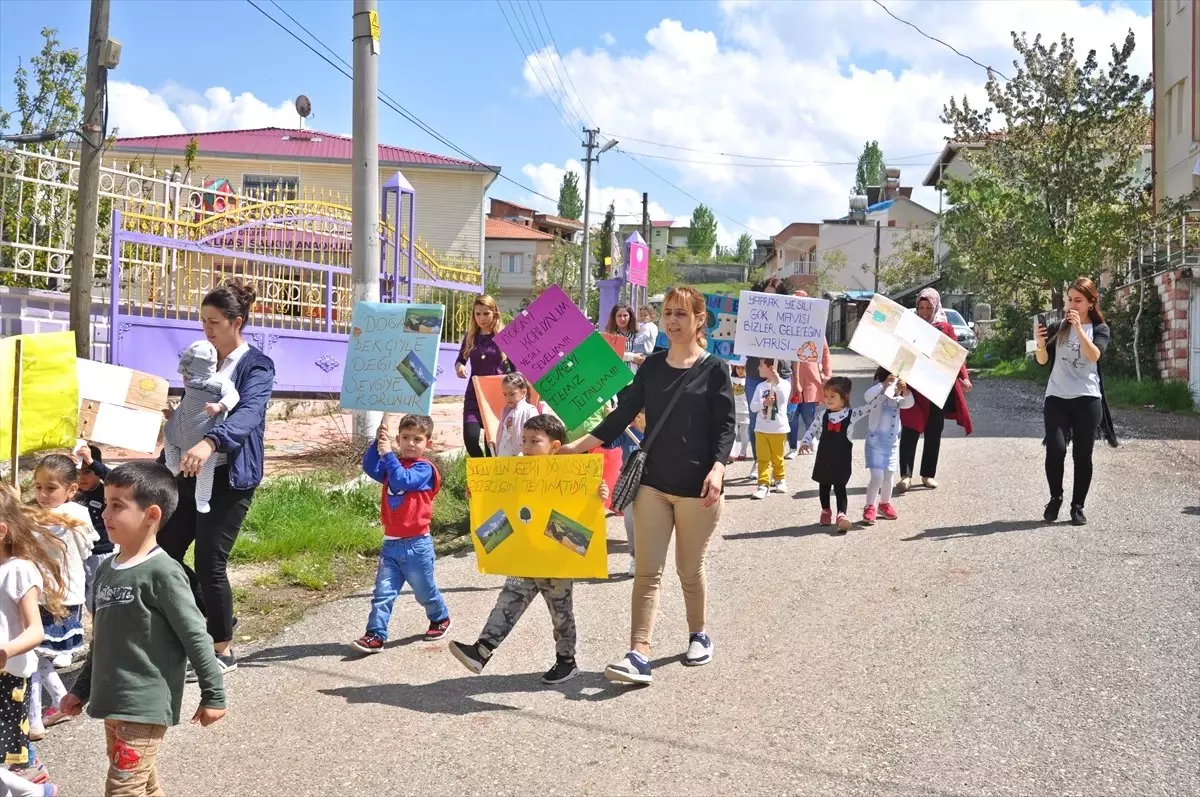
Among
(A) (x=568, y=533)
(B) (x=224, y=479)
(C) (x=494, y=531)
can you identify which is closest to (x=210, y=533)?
(B) (x=224, y=479)

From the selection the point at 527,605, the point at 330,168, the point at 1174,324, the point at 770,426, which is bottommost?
the point at 527,605

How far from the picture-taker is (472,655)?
565cm

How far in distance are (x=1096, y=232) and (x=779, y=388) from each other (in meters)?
16.0

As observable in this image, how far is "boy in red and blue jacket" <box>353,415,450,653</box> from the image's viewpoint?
623cm

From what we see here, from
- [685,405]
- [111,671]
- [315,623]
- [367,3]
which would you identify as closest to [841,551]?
[685,405]

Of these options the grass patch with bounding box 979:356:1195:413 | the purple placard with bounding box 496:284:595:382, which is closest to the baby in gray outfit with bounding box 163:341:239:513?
the purple placard with bounding box 496:284:595:382

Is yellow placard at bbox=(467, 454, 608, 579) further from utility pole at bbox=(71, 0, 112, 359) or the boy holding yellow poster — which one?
utility pole at bbox=(71, 0, 112, 359)

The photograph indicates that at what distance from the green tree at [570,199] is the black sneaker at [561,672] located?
114 meters

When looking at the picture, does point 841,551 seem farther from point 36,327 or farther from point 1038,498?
point 36,327

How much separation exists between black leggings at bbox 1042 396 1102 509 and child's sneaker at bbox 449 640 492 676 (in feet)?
17.8

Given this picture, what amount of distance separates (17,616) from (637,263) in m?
20.3

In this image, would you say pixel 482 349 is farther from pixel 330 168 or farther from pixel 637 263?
pixel 330 168

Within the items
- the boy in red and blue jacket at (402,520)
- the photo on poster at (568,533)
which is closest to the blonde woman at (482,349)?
the boy in red and blue jacket at (402,520)

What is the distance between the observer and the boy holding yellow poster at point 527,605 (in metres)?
5.69
